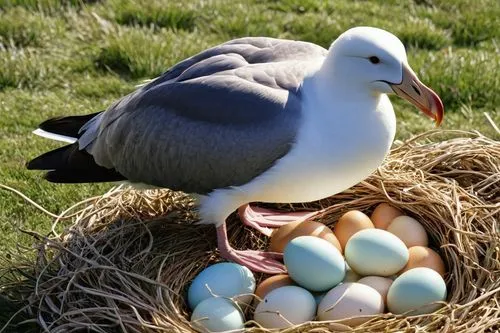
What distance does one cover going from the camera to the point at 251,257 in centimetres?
390

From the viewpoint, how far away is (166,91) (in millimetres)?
3875

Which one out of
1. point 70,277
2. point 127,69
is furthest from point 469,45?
point 70,277

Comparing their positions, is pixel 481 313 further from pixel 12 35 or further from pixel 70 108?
pixel 12 35

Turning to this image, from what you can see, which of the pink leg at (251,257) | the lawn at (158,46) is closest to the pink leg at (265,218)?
the pink leg at (251,257)

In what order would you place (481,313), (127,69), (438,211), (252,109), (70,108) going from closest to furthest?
(481,313) < (252,109) < (438,211) < (70,108) < (127,69)

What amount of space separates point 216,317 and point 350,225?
0.72 metres

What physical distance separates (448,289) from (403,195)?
496 mm

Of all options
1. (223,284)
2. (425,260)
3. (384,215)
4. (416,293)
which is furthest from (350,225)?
(223,284)

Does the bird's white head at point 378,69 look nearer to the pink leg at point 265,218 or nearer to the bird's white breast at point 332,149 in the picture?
the bird's white breast at point 332,149

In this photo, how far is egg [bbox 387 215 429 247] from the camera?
3865mm

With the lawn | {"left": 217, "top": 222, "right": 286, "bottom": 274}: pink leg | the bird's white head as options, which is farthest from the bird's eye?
the lawn

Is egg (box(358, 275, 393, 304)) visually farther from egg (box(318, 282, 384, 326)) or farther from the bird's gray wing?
the bird's gray wing

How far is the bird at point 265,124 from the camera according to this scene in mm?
3615

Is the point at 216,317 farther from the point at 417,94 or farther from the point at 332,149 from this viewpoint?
the point at 417,94
